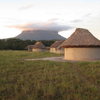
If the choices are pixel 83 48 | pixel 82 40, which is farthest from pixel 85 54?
pixel 82 40

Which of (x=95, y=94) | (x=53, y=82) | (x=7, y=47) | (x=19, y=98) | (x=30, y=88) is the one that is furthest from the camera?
(x=7, y=47)

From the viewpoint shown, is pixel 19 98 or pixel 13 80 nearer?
pixel 19 98

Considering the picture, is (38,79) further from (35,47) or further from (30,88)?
(35,47)

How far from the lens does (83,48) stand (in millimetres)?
31516

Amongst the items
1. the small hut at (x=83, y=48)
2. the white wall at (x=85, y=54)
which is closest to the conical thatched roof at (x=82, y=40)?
the small hut at (x=83, y=48)

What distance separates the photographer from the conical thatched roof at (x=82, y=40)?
31219mm

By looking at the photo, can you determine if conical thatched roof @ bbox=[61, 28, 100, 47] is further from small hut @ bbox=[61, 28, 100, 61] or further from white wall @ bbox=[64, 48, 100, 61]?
white wall @ bbox=[64, 48, 100, 61]

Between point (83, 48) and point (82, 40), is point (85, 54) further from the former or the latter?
point (82, 40)

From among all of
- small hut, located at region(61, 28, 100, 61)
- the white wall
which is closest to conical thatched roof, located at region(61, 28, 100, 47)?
small hut, located at region(61, 28, 100, 61)

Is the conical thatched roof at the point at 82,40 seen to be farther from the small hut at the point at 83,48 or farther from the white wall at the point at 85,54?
the white wall at the point at 85,54

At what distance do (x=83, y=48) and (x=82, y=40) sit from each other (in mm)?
1273

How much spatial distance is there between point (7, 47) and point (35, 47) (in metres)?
13.8

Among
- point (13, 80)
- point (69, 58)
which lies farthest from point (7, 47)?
point (13, 80)

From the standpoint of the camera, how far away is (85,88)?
12.4 metres
